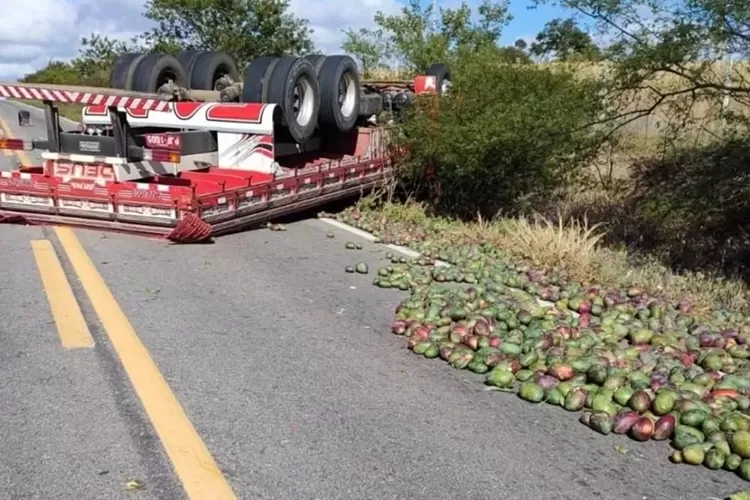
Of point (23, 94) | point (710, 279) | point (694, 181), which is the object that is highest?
point (23, 94)

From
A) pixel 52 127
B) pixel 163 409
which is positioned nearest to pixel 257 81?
pixel 52 127

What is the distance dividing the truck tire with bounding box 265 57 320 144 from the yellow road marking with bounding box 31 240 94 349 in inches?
162

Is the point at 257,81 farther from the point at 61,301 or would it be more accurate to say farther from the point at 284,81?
the point at 61,301

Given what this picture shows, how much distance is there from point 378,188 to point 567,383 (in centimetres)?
763

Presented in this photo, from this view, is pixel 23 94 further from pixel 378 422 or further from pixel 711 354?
pixel 711 354

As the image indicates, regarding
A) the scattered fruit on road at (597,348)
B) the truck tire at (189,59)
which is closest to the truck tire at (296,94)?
the truck tire at (189,59)

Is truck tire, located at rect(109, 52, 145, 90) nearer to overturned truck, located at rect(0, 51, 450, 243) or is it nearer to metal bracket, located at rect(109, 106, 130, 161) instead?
overturned truck, located at rect(0, 51, 450, 243)

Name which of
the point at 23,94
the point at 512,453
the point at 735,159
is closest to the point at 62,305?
the point at 512,453

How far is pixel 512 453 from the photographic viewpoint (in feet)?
12.7

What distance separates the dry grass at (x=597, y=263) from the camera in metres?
7.55

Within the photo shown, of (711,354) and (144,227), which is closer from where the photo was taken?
(711,354)

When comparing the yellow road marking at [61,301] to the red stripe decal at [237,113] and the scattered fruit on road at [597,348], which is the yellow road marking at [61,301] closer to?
the scattered fruit on road at [597,348]

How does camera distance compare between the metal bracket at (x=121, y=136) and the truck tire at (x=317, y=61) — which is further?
the truck tire at (x=317, y=61)

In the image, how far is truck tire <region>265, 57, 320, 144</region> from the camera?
436 inches
